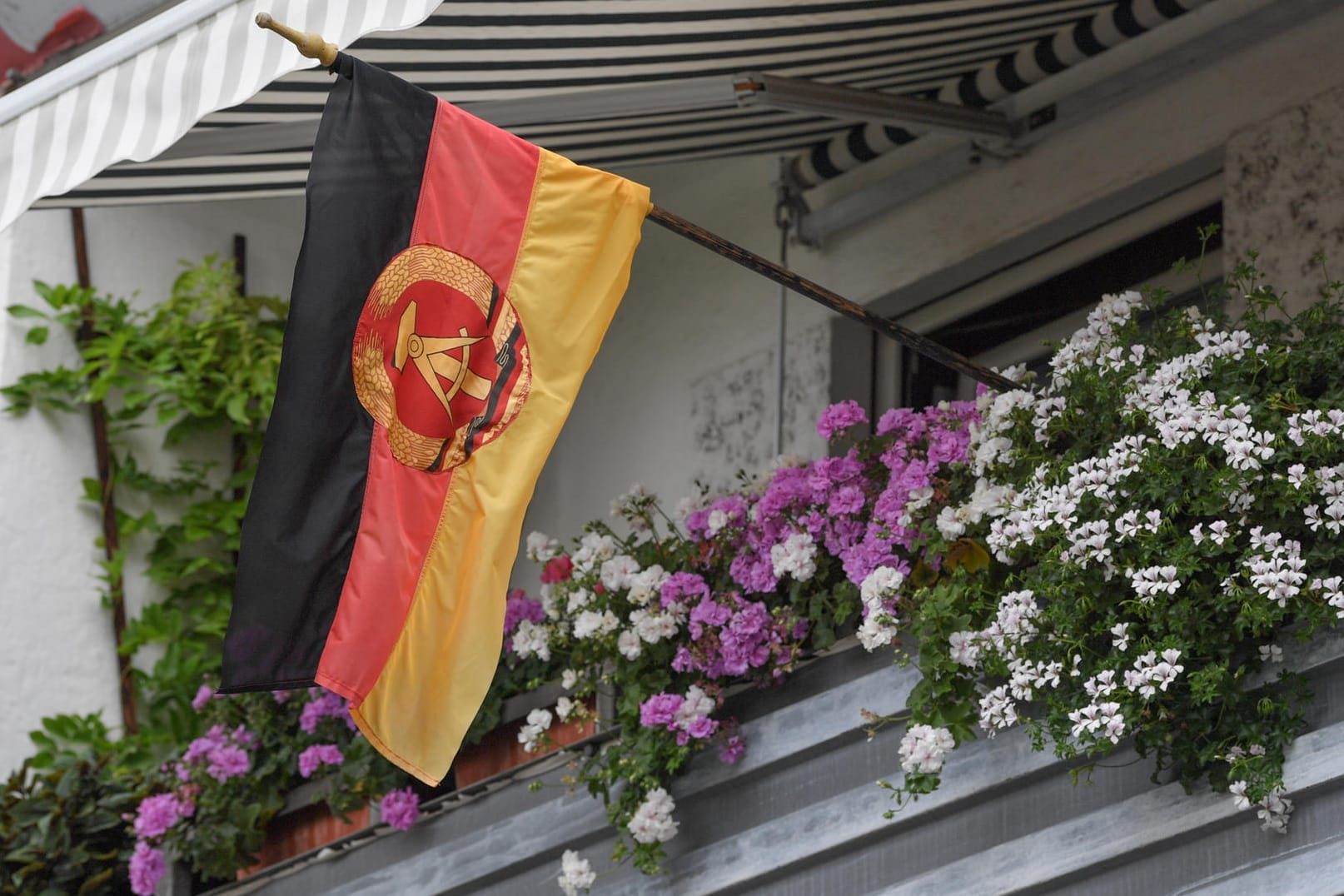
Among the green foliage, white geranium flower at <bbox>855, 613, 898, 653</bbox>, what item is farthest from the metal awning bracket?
the green foliage

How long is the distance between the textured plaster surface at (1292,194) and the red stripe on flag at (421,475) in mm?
2301

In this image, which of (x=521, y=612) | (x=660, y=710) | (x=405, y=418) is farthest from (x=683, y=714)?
(x=405, y=418)

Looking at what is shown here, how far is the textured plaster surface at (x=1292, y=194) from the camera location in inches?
159

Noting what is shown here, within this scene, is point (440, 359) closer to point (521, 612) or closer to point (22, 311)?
point (521, 612)

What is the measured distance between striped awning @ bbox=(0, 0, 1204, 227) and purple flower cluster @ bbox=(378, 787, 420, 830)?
5.69 ft

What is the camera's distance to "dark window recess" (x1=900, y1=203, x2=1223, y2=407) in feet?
14.7

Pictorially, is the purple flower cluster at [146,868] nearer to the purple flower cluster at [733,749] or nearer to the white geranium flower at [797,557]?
the purple flower cluster at [733,749]

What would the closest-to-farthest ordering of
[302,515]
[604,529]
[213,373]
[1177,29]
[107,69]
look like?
[302,515], [107,69], [604,529], [1177,29], [213,373]

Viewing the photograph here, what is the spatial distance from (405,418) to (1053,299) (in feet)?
9.03

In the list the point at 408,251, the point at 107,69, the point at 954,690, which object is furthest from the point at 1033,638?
the point at 107,69

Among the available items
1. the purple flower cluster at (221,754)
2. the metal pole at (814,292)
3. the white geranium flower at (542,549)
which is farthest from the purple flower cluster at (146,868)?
the metal pole at (814,292)

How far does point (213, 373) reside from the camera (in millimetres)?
5676

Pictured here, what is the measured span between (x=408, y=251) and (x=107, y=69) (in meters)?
0.77

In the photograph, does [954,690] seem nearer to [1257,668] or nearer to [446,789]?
[1257,668]
